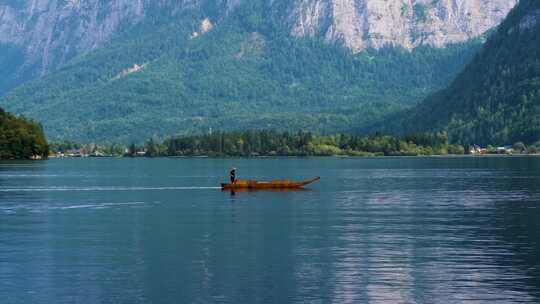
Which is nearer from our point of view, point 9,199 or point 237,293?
point 237,293

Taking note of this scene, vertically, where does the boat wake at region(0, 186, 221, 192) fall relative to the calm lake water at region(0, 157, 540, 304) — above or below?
above

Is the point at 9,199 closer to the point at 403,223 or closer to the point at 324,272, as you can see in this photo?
the point at 403,223

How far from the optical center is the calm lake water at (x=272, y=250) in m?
72.8

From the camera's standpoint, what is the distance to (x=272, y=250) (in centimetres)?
9125

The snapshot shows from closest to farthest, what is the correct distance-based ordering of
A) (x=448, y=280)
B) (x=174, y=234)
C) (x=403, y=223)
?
(x=448, y=280), (x=174, y=234), (x=403, y=223)

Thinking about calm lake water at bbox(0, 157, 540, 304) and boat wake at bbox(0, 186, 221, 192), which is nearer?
calm lake water at bbox(0, 157, 540, 304)

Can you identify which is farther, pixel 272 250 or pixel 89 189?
pixel 89 189

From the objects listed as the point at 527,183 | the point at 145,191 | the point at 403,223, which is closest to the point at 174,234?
the point at 403,223

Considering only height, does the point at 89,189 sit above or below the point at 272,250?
above

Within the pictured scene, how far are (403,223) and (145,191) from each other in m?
70.1

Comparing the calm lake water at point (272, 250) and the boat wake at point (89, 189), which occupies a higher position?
the boat wake at point (89, 189)

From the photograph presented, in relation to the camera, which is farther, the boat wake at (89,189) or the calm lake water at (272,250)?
the boat wake at (89,189)

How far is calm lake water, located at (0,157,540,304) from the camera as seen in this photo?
72812 millimetres

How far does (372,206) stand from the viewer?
139 m
